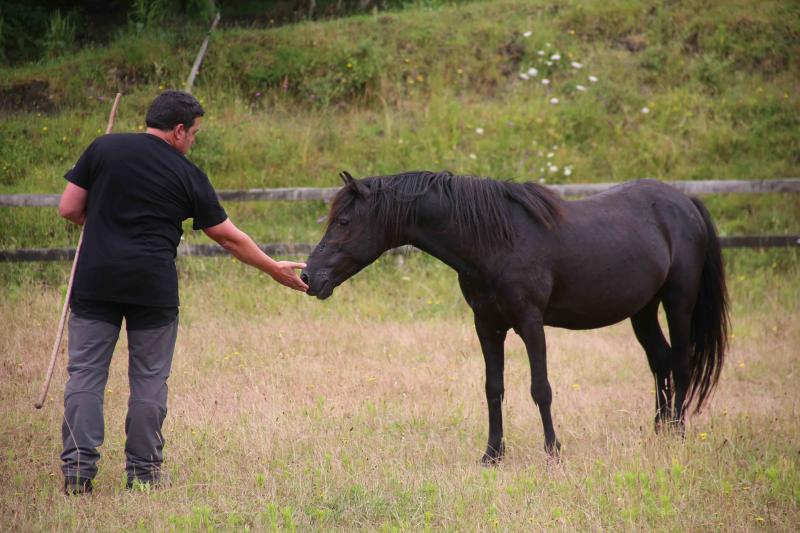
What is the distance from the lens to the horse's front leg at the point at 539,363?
5.50 meters

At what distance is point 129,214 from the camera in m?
4.74

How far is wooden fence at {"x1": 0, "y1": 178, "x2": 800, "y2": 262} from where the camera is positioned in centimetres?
1001

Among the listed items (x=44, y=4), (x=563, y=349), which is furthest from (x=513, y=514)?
(x=44, y=4)

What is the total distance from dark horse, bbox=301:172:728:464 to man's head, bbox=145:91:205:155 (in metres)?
0.96

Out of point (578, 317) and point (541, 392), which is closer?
point (541, 392)

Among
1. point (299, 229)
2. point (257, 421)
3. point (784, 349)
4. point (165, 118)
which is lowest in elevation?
point (299, 229)

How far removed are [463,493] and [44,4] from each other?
16180 millimetres

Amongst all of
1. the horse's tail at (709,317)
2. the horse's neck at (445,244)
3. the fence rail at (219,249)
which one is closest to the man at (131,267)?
the horse's neck at (445,244)

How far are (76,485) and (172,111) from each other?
2123 mm

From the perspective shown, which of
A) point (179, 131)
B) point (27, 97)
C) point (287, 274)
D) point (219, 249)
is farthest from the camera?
point (27, 97)

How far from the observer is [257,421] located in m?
6.15

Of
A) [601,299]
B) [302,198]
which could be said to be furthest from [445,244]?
[302,198]

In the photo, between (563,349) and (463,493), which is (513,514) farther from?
(563,349)

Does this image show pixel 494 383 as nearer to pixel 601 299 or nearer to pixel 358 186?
pixel 601 299
